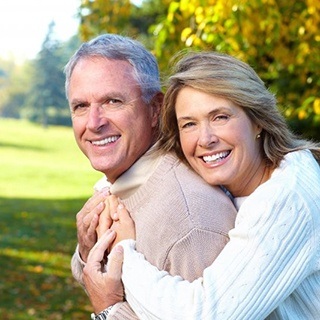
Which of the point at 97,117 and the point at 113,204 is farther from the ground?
the point at 97,117

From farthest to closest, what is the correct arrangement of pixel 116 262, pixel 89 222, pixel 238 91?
1. pixel 89 222
2. pixel 116 262
3. pixel 238 91

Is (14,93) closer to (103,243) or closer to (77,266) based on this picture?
(77,266)

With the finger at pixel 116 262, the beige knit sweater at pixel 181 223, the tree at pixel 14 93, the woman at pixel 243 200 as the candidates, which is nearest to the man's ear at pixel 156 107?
the woman at pixel 243 200

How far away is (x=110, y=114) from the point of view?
2.87 m

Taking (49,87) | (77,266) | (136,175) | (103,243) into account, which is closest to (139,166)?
(136,175)

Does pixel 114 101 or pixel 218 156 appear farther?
pixel 114 101

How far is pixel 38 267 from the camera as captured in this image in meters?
12.6

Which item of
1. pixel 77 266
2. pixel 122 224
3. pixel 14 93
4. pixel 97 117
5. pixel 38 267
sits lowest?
pixel 14 93

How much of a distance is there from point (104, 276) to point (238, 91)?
0.79m

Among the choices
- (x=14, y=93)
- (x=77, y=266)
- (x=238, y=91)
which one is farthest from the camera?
(x=14, y=93)

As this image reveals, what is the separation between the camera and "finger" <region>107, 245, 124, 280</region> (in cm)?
267

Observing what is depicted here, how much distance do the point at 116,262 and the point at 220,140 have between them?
549 mm

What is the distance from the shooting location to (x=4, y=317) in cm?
951

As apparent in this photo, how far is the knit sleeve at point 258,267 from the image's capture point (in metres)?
2.34
